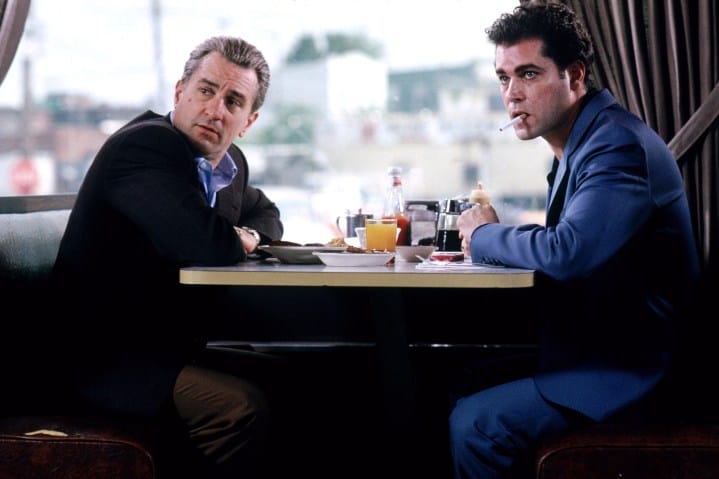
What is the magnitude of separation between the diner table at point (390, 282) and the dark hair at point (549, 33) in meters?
0.61

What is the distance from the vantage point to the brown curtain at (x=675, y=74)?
2.80 meters

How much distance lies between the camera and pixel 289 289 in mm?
2916

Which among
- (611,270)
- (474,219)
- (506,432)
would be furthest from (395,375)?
(611,270)

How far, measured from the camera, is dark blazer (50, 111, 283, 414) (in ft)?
6.06

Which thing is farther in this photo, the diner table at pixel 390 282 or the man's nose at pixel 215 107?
the man's nose at pixel 215 107

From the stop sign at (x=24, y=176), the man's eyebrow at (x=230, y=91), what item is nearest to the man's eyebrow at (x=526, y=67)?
the man's eyebrow at (x=230, y=91)

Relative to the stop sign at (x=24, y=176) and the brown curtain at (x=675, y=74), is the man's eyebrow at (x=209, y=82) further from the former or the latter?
the stop sign at (x=24, y=176)

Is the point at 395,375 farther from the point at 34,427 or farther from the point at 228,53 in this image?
the point at 228,53

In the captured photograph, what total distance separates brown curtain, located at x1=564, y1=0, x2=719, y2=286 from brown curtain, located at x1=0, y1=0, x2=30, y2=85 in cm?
195

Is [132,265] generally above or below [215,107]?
below

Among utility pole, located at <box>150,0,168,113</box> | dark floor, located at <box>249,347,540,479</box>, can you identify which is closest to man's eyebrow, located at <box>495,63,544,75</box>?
dark floor, located at <box>249,347,540,479</box>

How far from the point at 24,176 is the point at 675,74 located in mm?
10940

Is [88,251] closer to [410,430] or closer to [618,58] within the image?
[410,430]

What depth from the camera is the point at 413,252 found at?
6.85 ft
